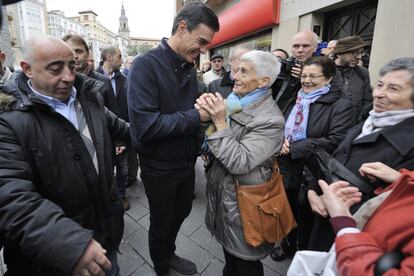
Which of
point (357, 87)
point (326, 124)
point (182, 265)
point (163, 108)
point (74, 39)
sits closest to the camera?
point (163, 108)

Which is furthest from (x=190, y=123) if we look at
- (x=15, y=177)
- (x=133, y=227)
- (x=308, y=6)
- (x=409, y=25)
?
(x=308, y=6)

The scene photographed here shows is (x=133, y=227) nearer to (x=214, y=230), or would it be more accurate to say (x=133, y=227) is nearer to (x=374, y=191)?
(x=214, y=230)

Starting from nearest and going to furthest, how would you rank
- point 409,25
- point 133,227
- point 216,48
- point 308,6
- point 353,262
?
point 353,262
point 133,227
point 409,25
point 308,6
point 216,48

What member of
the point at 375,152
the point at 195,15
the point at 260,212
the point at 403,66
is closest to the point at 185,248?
the point at 260,212

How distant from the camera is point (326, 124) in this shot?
7.46ft

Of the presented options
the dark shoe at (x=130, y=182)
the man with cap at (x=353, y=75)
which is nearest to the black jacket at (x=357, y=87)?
the man with cap at (x=353, y=75)

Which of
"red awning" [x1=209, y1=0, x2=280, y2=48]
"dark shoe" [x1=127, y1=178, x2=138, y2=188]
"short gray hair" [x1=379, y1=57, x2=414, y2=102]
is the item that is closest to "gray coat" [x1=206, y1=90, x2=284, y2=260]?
"short gray hair" [x1=379, y1=57, x2=414, y2=102]

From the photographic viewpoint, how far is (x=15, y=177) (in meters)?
1.11

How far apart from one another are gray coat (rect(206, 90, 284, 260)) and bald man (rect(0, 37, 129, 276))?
2.37ft

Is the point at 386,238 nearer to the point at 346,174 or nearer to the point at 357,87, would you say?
the point at 346,174

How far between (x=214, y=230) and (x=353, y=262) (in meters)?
1.06

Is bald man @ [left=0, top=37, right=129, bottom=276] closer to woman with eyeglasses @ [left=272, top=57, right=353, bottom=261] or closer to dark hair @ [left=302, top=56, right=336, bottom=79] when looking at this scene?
woman with eyeglasses @ [left=272, top=57, right=353, bottom=261]

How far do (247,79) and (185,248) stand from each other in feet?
6.50

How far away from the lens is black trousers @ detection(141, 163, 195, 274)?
1907mm
